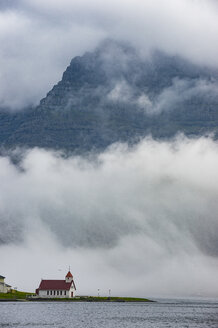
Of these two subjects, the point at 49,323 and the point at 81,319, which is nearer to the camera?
the point at 49,323

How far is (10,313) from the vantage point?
158500 millimetres

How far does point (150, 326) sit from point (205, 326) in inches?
471

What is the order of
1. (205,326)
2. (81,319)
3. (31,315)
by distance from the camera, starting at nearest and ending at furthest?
(205,326) < (81,319) < (31,315)

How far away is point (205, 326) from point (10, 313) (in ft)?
177

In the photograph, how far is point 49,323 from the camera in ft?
438

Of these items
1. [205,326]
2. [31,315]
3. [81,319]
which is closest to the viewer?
[205,326]

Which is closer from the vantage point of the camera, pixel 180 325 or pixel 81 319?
pixel 180 325

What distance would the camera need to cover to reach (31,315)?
156 meters

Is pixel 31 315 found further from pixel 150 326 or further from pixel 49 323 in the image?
pixel 150 326

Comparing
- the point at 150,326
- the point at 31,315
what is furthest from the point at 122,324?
the point at 31,315

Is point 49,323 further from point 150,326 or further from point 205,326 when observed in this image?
point 205,326

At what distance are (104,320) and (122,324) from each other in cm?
1037

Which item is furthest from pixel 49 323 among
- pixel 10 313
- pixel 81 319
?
pixel 10 313

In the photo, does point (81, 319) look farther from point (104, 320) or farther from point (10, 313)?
point (10, 313)
